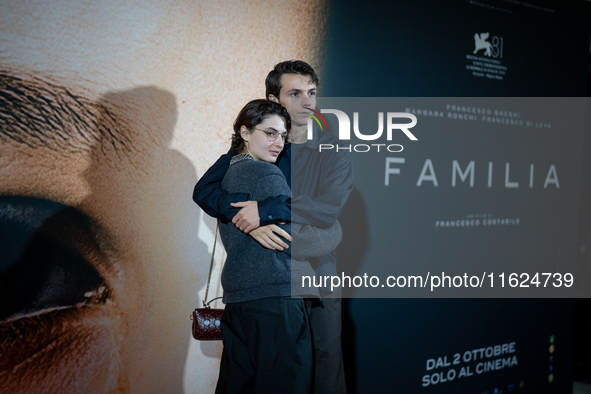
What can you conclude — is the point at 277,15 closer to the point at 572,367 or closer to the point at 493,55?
the point at 493,55

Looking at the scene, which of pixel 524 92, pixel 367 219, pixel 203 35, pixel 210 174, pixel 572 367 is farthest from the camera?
pixel 572 367

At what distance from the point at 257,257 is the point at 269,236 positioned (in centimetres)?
9

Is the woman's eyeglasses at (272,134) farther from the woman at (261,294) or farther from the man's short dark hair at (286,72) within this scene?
A: the man's short dark hair at (286,72)

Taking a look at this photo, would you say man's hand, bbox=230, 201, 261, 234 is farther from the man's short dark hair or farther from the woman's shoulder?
the man's short dark hair

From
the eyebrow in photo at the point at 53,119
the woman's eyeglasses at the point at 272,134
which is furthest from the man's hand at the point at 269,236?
the eyebrow in photo at the point at 53,119

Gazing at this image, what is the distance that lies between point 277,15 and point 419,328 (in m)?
1.99

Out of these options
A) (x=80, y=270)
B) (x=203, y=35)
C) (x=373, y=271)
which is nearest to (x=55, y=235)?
(x=80, y=270)

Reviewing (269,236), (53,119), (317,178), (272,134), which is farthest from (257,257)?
(53,119)

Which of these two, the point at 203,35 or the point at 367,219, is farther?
the point at 367,219

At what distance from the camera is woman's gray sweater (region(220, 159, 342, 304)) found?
1.41 metres

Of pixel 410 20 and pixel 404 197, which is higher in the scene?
pixel 410 20

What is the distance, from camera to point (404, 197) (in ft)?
8.18

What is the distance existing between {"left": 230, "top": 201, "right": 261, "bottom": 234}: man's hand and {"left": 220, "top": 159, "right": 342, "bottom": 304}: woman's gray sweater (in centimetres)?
3

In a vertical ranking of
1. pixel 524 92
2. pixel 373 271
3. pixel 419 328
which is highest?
pixel 524 92
